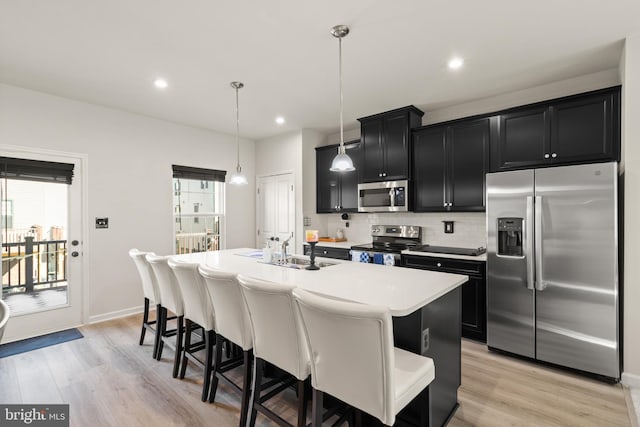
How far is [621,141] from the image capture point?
8.68ft

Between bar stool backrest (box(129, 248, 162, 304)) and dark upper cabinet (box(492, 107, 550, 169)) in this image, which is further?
dark upper cabinet (box(492, 107, 550, 169))

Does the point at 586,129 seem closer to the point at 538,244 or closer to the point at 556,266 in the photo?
the point at 538,244

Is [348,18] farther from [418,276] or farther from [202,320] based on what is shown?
[202,320]

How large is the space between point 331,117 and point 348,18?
7.26 ft

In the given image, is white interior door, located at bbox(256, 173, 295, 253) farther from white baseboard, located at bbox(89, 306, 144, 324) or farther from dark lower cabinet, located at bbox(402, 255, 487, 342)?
dark lower cabinet, located at bbox(402, 255, 487, 342)

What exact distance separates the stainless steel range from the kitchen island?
1405mm

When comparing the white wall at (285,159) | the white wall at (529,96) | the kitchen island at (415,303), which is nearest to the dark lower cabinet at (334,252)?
the white wall at (285,159)

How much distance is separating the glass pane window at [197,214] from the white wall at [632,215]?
4.91 m

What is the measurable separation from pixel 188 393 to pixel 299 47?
114 inches

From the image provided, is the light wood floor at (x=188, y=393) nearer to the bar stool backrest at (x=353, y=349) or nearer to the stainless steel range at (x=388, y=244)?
the bar stool backrest at (x=353, y=349)

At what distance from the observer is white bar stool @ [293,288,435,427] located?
1271 millimetres

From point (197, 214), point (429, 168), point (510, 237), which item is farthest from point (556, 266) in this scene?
point (197, 214)

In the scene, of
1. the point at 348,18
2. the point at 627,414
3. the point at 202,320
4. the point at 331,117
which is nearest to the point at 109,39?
the point at 348,18

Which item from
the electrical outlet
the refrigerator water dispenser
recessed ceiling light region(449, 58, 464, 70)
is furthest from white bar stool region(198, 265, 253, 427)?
recessed ceiling light region(449, 58, 464, 70)
